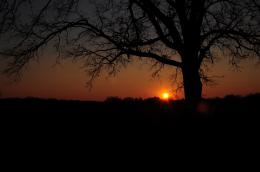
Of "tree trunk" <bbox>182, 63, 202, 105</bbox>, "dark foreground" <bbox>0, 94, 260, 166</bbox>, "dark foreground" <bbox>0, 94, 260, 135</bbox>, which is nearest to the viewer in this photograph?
"dark foreground" <bbox>0, 94, 260, 166</bbox>

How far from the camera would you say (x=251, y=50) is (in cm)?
1309

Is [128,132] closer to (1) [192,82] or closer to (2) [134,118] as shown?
(2) [134,118]

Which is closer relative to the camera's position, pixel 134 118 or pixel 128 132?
pixel 128 132

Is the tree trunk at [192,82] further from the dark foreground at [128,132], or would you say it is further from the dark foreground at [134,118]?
the dark foreground at [128,132]

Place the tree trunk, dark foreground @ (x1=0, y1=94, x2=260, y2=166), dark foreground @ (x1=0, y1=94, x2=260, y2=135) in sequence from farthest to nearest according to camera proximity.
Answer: the tree trunk → dark foreground @ (x1=0, y1=94, x2=260, y2=135) → dark foreground @ (x1=0, y1=94, x2=260, y2=166)

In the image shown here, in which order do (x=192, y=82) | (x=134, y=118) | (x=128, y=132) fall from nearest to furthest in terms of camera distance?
(x=128, y=132), (x=134, y=118), (x=192, y=82)

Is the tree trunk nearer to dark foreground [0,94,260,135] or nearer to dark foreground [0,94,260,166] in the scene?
dark foreground [0,94,260,135]

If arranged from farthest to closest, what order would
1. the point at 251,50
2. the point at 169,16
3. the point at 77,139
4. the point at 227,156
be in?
1. the point at 251,50
2. the point at 169,16
3. the point at 77,139
4. the point at 227,156

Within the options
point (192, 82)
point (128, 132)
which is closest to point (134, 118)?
point (128, 132)

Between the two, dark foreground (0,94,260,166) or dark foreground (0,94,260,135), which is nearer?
dark foreground (0,94,260,166)

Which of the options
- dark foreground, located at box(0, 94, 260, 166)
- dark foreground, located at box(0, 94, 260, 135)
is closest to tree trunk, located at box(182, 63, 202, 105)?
dark foreground, located at box(0, 94, 260, 135)

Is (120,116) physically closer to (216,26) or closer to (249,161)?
(249,161)

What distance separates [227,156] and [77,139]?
2.34 metres

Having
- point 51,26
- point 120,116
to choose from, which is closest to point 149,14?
point 51,26
